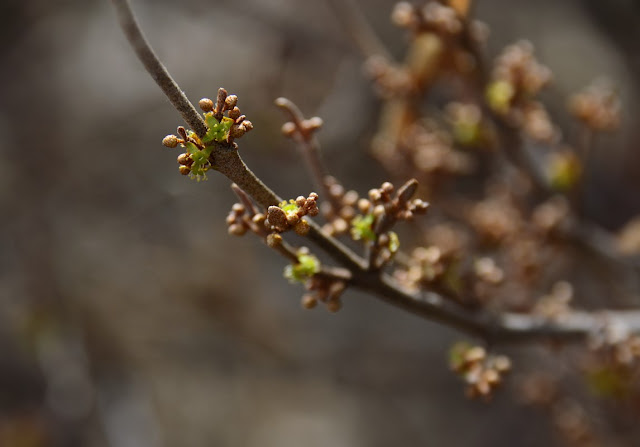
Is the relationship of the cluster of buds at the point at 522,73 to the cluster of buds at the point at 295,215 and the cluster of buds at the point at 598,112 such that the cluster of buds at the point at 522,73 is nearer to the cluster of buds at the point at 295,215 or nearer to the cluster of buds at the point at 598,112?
the cluster of buds at the point at 598,112

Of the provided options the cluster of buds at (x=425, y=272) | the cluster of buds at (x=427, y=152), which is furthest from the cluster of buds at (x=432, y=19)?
the cluster of buds at (x=425, y=272)

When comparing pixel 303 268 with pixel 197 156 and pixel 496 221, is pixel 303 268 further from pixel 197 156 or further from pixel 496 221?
pixel 496 221

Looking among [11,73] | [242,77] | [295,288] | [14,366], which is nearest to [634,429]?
[295,288]

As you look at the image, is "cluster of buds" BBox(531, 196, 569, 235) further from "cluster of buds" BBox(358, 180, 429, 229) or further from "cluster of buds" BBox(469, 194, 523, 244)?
"cluster of buds" BBox(358, 180, 429, 229)

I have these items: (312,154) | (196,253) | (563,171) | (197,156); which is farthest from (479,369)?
(196,253)

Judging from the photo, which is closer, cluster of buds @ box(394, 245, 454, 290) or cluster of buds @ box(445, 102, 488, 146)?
cluster of buds @ box(394, 245, 454, 290)

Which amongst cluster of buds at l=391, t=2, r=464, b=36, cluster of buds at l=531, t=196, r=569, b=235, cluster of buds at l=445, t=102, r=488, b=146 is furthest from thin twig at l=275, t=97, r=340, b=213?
cluster of buds at l=531, t=196, r=569, b=235
